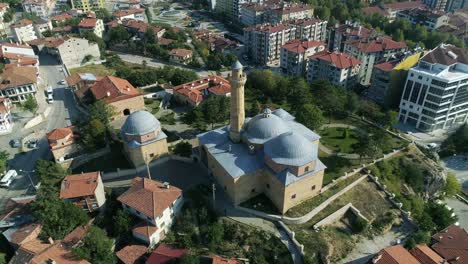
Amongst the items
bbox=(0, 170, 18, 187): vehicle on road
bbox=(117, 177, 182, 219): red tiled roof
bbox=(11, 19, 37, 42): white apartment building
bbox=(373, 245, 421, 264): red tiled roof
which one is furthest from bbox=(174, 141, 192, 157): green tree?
bbox=(11, 19, 37, 42): white apartment building

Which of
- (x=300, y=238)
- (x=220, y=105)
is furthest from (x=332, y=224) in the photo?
(x=220, y=105)

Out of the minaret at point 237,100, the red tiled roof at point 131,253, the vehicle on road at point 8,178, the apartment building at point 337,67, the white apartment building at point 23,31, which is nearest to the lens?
the red tiled roof at point 131,253

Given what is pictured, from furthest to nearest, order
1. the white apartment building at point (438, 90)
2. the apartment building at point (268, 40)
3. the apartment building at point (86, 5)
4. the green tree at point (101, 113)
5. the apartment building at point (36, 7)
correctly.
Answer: the apartment building at point (86, 5), the apartment building at point (36, 7), the apartment building at point (268, 40), the white apartment building at point (438, 90), the green tree at point (101, 113)

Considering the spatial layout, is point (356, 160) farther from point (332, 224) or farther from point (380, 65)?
point (380, 65)

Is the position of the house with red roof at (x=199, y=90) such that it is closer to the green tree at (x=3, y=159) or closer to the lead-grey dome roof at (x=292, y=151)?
the lead-grey dome roof at (x=292, y=151)

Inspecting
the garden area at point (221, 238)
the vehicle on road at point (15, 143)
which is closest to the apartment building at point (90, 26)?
the vehicle on road at point (15, 143)

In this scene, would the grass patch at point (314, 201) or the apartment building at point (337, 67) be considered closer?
the grass patch at point (314, 201)
